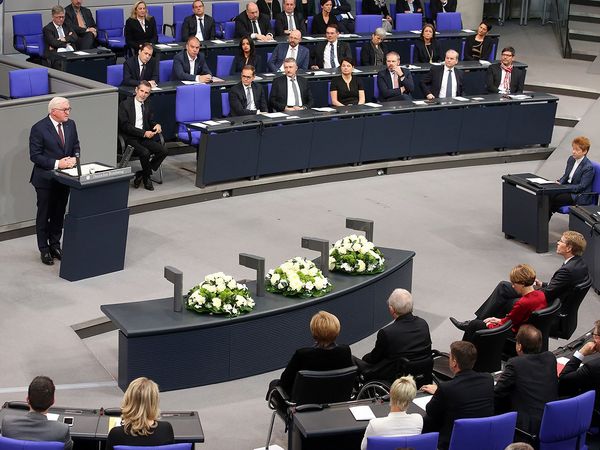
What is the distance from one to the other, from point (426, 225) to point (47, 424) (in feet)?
24.1

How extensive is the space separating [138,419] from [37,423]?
60cm

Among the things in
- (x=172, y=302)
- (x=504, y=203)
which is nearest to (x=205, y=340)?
(x=172, y=302)

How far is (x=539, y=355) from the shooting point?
24.5 ft

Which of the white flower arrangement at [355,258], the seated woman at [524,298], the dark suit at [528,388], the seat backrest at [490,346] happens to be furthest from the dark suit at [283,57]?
the dark suit at [528,388]

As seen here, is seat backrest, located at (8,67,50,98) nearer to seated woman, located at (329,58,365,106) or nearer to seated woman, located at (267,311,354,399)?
seated woman, located at (329,58,365,106)

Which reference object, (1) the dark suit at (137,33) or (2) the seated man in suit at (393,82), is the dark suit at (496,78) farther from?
(1) the dark suit at (137,33)

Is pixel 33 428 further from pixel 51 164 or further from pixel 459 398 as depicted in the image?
pixel 51 164

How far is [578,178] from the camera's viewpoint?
40.7 feet

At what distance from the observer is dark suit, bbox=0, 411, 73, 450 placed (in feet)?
20.8

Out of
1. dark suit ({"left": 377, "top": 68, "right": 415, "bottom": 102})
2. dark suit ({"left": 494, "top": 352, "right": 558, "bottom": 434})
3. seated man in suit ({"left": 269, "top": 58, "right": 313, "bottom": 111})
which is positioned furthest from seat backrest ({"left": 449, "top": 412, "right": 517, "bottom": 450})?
dark suit ({"left": 377, "top": 68, "right": 415, "bottom": 102})

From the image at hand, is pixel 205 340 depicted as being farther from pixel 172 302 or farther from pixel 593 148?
pixel 593 148

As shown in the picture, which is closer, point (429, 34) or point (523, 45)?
point (429, 34)

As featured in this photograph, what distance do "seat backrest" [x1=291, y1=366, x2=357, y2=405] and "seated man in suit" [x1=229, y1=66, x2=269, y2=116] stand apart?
23.8 feet

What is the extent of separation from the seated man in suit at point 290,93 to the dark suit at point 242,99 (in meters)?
0.29
